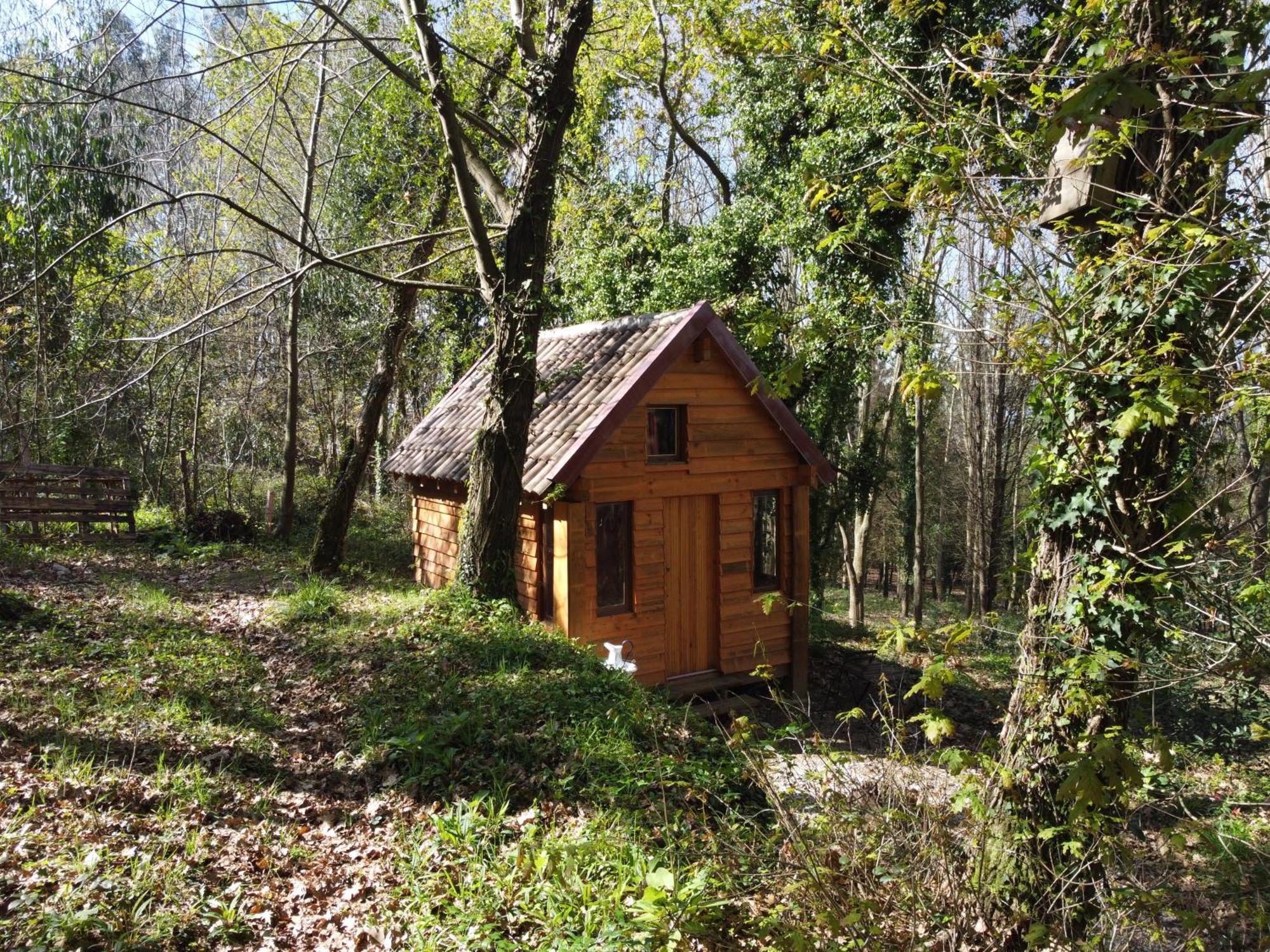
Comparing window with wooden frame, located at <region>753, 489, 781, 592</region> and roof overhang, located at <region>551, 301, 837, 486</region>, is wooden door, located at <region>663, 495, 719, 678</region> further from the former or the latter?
Answer: roof overhang, located at <region>551, 301, 837, 486</region>

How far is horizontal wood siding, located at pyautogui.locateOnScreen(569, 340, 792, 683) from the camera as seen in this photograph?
31.1 ft

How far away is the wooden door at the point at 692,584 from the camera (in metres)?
10.4

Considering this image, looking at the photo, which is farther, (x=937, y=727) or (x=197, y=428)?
(x=197, y=428)

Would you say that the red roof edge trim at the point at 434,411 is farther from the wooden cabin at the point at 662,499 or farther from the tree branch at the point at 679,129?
the tree branch at the point at 679,129

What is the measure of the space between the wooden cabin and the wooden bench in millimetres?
6641

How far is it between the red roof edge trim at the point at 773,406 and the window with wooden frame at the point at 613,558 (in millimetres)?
2391

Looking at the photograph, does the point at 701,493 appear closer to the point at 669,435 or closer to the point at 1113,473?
the point at 669,435

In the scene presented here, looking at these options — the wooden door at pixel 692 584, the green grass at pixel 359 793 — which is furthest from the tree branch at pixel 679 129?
the green grass at pixel 359 793

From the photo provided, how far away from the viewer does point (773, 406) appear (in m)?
10.8

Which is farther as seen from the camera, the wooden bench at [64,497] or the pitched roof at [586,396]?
the wooden bench at [64,497]

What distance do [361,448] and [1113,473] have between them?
33.7 feet

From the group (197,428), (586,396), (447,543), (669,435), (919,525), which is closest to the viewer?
(586,396)

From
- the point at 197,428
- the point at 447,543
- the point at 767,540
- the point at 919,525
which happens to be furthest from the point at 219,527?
the point at 919,525

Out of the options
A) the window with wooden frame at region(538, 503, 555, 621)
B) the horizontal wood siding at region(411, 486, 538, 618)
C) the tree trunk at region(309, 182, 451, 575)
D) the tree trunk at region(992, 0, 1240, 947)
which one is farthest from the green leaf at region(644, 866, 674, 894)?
the tree trunk at region(309, 182, 451, 575)
